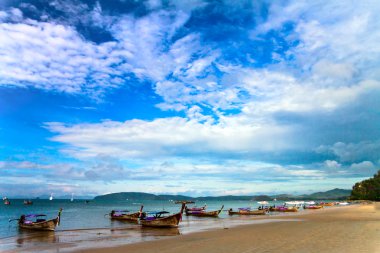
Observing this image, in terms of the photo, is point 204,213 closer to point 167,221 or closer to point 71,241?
point 167,221

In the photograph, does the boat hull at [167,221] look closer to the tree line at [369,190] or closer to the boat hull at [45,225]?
the boat hull at [45,225]

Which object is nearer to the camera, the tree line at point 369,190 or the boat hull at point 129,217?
the boat hull at point 129,217

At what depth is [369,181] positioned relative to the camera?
168500 mm

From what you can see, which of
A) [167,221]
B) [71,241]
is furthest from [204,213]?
[71,241]

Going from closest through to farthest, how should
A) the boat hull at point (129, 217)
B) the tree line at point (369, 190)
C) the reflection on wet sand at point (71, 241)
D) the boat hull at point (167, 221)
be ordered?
the reflection on wet sand at point (71, 241)
the boat hull at point (167, 221)
the boat hull at point (129, 217)
the tree line at point (369, 190)

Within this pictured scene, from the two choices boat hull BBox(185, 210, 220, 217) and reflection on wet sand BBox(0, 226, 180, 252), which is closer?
reflection on wet sand BBox(0, 226, 180, 252)

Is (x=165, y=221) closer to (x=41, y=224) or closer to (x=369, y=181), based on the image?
(x=41, y=224)

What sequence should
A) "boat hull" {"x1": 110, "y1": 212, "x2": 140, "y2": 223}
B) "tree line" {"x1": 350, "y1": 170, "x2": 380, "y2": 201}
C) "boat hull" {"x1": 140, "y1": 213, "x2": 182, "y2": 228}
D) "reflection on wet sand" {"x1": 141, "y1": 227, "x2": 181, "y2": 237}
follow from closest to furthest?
"reflection on wet sand" {"x1": 141, "y1": 227, "x2": 181, "y2": 237} → "boat hull" {"x1": 140, "y1": 213, "x2": 182, "y2": 228} → "boat hull" {"x1": 110, "y1": 212, "x2": 140, "y2": 223} → "tree line" {"x1": 350, "y1": 170, "x2": 380, "y2": 201}

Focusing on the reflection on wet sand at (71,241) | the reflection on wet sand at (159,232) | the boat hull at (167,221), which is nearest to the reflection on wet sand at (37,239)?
the reflection on wet sand at (71,241)

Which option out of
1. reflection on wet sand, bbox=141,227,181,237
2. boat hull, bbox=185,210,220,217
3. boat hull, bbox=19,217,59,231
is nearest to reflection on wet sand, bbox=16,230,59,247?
boat hull, bbox=19,217,59,231

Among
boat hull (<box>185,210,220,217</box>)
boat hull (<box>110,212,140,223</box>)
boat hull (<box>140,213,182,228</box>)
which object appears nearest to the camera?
boat hull (<box>140,213,182,228</box>)

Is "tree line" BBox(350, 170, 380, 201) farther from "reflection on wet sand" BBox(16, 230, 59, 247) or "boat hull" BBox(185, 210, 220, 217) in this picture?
"reflection on wet sand" BBox(16, 230, 59, 247)

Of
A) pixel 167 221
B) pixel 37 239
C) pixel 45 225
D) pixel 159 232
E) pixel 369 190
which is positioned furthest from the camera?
pixel 369 190

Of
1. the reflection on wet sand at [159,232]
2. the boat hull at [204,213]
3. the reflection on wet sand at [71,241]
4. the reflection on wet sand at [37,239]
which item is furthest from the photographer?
the boat hull at [204,213]
